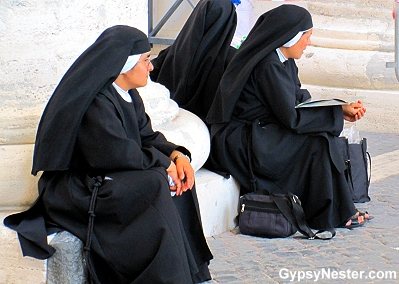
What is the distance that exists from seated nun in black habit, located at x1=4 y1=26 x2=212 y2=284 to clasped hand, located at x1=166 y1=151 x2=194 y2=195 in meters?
0.14

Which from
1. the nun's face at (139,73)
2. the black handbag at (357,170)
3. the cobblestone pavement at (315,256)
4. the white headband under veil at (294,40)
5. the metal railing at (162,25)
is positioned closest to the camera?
the nun's face at (139,73)

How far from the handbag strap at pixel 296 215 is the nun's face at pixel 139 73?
54.3 inches

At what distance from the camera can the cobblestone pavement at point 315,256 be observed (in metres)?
3.79

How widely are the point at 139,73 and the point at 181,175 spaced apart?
49 centimetres

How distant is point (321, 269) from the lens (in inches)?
153

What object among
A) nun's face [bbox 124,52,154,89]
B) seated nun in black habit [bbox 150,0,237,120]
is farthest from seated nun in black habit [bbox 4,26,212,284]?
seated nun in black habit [bbox 150,0,237,120]

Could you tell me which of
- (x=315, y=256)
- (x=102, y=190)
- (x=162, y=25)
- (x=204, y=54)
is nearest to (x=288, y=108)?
(x=204, y=54)

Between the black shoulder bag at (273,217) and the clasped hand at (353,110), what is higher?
the clasped hand at (353,110)

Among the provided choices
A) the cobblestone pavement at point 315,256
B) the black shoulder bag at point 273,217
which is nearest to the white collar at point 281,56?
the black shoulder bag at point 273,217

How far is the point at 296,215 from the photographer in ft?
14.6

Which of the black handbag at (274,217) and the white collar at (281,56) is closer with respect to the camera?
the black handbag at (274,217)

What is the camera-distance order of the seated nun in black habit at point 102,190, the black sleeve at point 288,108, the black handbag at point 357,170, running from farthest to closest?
the black handbag at point 357,170 < the black sleeve at point 288,108 < the seated nun in black habit at point 102,190

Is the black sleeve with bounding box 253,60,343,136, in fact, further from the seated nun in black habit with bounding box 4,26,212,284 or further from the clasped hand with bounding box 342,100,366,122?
the seated nun in black habit with bounding box 4,26,212,284

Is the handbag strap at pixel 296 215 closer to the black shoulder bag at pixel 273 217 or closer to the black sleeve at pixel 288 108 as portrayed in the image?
the black shoulder bag at pixel 273 217
